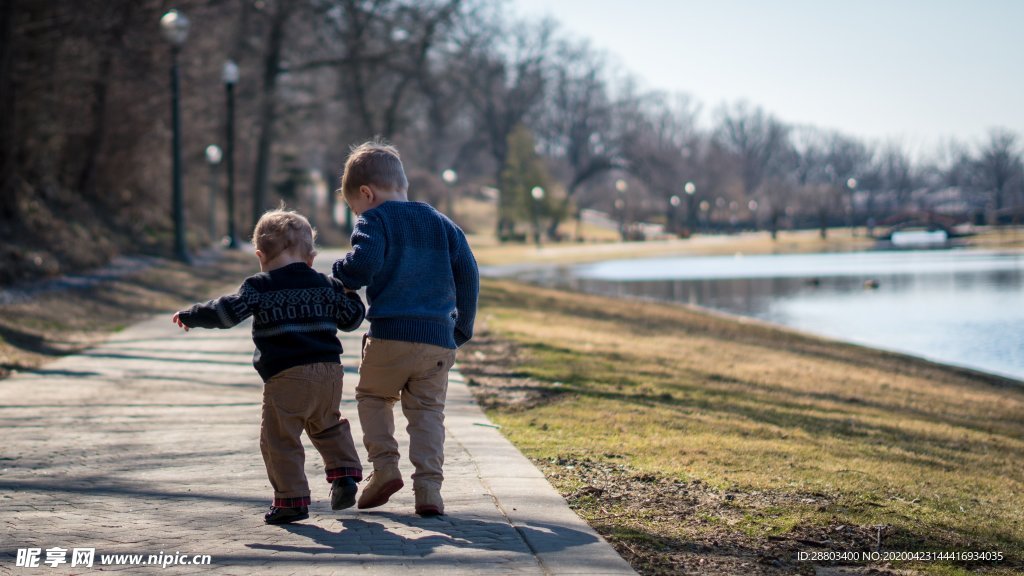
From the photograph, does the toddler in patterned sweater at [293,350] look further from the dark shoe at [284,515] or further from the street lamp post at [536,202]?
the street lamp post at [536,202]

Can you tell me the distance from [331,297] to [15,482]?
2.05 metres

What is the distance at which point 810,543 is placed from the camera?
14.2 ft

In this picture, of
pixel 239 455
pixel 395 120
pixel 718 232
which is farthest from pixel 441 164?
pixel 239 455

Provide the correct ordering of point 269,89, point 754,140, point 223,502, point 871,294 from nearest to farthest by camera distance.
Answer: point 223,502 → point 871,294 → point 269,89 → point 754,140

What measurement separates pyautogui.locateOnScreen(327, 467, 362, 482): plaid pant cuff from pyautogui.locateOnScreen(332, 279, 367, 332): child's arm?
2.05ft

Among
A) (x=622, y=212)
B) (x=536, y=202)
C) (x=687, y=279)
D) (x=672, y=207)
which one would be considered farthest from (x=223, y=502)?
(x=672, y=207)

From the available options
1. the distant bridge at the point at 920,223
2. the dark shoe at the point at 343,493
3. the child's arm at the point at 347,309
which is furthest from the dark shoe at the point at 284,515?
the distant bridge at the point at 920,223

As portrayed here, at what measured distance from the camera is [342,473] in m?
4.65

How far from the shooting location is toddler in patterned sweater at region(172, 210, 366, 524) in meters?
4.50

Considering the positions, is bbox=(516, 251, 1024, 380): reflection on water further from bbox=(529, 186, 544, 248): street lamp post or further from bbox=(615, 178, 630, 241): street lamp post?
bbox=(615, 178, 630, 241): street lamp post

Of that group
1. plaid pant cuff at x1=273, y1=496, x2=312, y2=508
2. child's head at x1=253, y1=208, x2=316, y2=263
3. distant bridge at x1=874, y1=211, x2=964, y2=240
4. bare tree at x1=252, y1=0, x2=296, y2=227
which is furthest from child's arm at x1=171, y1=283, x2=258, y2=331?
distant bridge at x1=874, y1=211, x2=964, y2=240

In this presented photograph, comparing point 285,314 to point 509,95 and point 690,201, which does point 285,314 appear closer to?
point 509,95

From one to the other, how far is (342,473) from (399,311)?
772 millimetres

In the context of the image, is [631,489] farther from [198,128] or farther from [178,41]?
Result: [198,128]
